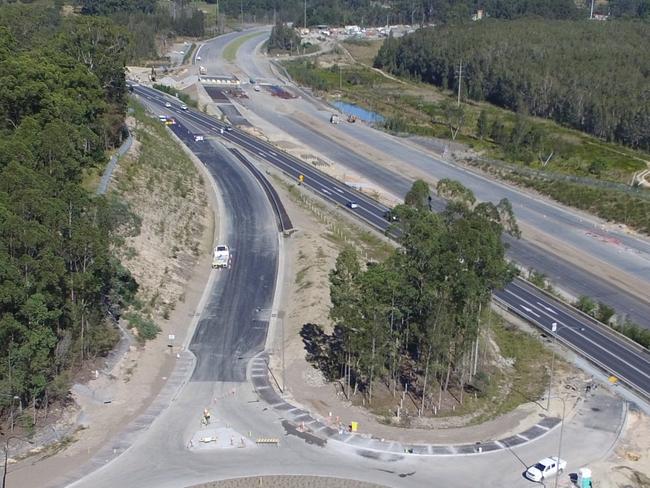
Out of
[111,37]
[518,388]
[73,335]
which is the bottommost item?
[518,388]

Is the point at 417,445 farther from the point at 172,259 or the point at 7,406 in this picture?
the point at 172,259

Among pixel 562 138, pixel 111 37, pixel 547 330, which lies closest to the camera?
pixel 547 330

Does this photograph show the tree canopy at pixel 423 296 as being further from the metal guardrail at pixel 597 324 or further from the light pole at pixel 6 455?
the light pole at pixel 6 455

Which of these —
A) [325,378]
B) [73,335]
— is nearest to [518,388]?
[325,378]

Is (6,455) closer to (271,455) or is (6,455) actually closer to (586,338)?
(271,455)

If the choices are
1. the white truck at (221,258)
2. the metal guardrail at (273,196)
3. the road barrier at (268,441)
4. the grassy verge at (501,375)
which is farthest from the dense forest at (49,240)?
the metal guardrail at (273,196)

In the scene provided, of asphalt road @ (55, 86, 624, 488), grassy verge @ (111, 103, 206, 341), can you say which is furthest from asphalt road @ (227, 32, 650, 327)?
grassy verge @ (111, 103, 206, 341)

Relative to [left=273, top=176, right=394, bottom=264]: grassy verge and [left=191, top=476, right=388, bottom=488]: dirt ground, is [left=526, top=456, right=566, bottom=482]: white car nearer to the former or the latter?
[left=191, top=476, right=388, bottom=488]: dirt ground
